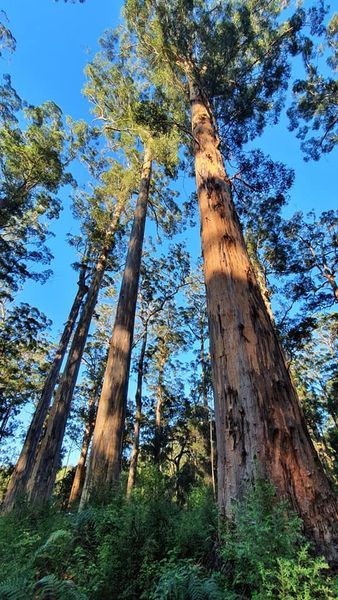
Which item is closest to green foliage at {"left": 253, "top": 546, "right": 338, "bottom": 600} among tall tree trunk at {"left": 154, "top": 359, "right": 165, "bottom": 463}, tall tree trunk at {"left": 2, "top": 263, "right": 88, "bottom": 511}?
tall tree trunk at {"left": 2, "top": 263, "right": 88, "bottom": 511}

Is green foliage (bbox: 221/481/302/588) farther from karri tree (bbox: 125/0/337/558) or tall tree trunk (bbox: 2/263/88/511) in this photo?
tall tree trunk (bbox: 2/263/88/511)

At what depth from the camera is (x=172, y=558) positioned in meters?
1.83

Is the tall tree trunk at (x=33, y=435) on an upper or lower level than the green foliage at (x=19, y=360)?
lower

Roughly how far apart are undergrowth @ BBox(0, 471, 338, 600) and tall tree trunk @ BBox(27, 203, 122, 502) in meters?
4.84

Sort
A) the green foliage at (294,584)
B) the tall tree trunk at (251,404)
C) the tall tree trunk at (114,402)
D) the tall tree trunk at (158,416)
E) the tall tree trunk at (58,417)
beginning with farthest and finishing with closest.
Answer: the tall tree trunk at (158,416) → the tall tree trunk at (58,417) → the tall tree trunk at (114,402) → the tall tree trunk at (251,404) → the green foliage at (294,584)

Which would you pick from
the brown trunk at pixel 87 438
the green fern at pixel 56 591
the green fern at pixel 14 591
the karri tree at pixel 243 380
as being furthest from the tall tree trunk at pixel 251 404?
the brown trunk at pixel 87 438

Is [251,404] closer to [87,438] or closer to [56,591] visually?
[56,591]

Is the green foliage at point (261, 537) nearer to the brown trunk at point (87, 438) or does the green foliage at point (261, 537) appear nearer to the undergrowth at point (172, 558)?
the undergrowth at point (172, 558)

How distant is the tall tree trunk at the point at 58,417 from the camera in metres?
8.84

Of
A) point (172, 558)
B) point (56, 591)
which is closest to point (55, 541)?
point (56, 591)

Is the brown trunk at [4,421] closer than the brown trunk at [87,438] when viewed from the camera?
No

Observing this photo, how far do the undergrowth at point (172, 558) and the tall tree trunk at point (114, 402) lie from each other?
1.30m

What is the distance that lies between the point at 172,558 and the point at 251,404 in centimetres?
102

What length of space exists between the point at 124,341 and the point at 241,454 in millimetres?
4417
